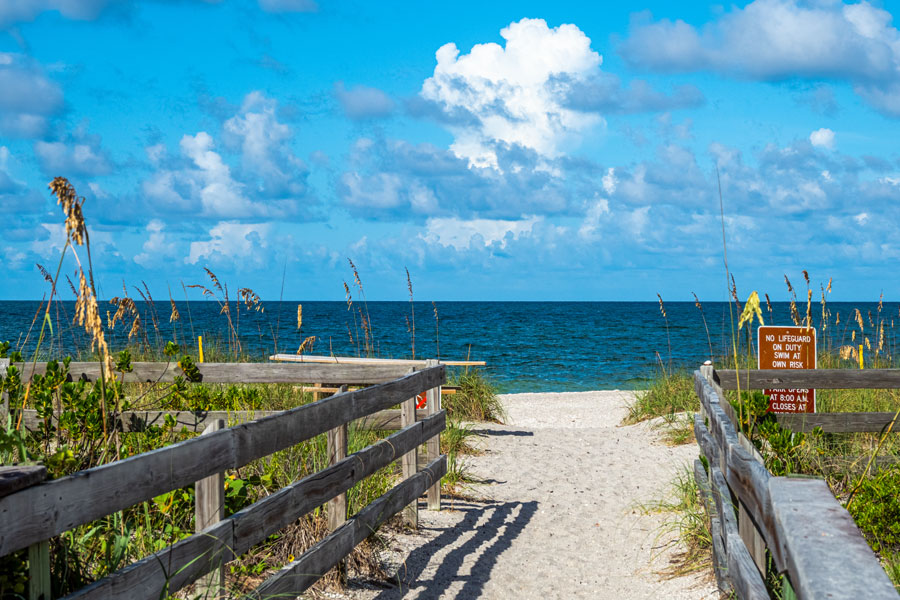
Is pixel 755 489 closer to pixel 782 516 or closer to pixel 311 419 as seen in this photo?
pixel 782 516

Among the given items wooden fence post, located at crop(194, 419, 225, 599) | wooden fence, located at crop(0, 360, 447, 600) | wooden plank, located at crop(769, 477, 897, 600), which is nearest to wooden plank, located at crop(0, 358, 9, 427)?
wooden fence, located at crop(0, 360, 447, 600)

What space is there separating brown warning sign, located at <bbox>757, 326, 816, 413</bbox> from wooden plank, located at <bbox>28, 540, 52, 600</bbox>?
7.02m

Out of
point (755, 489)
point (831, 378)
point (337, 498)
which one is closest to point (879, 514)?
point (831, 378)

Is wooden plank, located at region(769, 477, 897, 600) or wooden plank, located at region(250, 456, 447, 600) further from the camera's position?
wooden plank, located at region(250, 456, 447, 600)

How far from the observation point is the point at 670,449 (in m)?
9.97

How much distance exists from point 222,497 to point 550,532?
153 inches

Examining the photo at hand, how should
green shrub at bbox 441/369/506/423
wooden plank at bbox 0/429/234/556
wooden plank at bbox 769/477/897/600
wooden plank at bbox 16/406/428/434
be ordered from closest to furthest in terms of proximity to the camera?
wooden plank at bbox 769/477/897/600 < wooden plank at bbox 0/429/234/556 < wooden plank at bbox 16/406/428/434 < green shrub at bbox 441/369/506/423

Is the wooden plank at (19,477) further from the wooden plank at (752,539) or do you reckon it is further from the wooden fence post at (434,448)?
the wooden fence post at (434,448)

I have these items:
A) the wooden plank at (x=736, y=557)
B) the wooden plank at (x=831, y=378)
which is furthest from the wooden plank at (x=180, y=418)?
the wooden plank at (x=831, y=378)

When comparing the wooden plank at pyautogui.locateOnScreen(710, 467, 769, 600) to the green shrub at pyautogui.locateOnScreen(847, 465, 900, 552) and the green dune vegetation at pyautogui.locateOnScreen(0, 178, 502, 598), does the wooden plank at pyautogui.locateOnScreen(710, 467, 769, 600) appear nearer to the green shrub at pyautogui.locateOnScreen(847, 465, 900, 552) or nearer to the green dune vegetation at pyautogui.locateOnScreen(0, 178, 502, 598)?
the green shrub at pyautogui.locateOnScreen(847, 465, 900, 552)

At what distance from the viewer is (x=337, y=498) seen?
457 cm

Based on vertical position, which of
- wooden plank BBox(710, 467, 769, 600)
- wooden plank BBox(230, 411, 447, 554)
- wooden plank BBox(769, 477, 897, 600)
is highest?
wooden plank BBox(769, 477, 897, 600)

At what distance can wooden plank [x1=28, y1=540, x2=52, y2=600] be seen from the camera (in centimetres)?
215

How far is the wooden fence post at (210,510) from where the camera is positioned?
312cm
